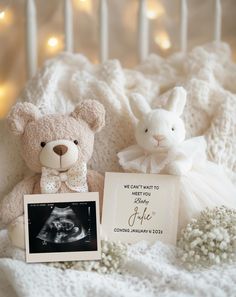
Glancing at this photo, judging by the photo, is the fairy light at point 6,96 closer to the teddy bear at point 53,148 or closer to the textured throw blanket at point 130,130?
the textured throw blanket at point 130,130

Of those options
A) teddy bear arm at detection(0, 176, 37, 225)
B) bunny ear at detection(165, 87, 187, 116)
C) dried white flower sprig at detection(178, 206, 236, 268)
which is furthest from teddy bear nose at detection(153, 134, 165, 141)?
teddy bear arm at detection(0, 176, 37, 225)

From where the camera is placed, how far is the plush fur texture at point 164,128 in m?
1.29

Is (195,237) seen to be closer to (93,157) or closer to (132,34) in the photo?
(93,157)

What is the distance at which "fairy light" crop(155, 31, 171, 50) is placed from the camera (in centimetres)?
190

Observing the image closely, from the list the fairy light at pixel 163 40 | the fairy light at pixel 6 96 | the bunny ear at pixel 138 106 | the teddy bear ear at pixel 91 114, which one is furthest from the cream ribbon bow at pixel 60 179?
the fairy light at pixel 163 40

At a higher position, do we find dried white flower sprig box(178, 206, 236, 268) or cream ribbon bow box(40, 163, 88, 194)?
cream ribbon bow box(40, 163, 88, 194)

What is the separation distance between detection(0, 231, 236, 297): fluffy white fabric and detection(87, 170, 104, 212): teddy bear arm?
0.75 feet

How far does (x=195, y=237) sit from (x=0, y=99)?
108cm

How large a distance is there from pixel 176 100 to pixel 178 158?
Answer: 18 centimetres

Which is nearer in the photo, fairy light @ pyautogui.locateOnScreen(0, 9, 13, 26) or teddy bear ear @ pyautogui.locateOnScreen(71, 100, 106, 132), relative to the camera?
teddy bear ear @ pyautogui.locateOnScreen(71, 100, 106, 132)

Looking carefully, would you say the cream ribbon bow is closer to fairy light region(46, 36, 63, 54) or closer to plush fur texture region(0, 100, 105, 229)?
plush fur texture region(0, 100, 105, 229)

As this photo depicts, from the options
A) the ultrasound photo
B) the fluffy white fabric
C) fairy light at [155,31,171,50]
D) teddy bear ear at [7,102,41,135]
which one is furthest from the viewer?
fairy light at [155,31,171,50]

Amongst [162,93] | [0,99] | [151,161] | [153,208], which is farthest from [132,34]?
[153,208]

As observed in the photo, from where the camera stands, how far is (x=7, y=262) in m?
1.11
